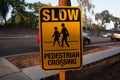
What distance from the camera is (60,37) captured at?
434 centimetres

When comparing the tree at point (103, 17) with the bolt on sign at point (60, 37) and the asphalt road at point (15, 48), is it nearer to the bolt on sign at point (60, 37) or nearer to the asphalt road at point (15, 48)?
the asphalt road at point (15, 48)

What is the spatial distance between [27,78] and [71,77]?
2.13m

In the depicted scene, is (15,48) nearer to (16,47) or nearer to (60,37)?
(16,47)

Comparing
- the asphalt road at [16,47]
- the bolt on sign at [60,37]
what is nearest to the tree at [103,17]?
the asphalt road at [16,47]

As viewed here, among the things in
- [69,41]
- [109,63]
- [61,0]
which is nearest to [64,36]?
[69,41]

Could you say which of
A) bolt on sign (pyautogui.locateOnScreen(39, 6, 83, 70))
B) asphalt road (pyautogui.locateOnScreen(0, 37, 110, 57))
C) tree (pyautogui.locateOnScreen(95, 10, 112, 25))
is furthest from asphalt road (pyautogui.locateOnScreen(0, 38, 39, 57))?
tree (pyautogui.locateOnScreen(95, 10, 112, 25))

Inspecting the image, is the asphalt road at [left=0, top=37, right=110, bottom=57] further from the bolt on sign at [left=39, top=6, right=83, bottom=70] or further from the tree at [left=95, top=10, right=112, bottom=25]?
the tree at [left=95, top=10, right=112, bottom=25]

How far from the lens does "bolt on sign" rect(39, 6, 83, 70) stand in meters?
4.32

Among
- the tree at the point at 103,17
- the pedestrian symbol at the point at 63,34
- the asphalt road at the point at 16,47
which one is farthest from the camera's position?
the tree at the point at 103,17

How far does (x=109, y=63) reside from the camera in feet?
59.2

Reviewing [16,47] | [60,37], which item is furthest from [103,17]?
[60,37]

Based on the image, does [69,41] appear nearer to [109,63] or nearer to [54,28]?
[54,28]

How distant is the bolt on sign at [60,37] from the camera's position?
432cm

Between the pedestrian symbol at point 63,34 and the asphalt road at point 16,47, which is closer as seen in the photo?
the pedestrian symbol at point 63,34
